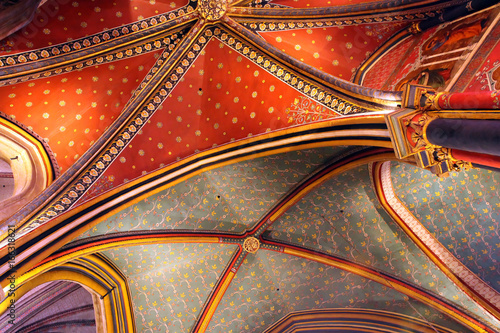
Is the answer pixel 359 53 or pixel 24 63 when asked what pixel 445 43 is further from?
pixel 24 63

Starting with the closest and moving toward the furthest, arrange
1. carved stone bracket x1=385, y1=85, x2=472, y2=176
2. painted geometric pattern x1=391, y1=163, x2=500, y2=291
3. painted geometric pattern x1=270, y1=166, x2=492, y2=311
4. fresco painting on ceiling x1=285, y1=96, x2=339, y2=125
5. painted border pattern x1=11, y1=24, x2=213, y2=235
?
1. carved stone bracket x1=385, y1=85, x2=472, y2=176
2. painted border pattern x1=11, y1=24, x2=213, y2=235
3. fresco painting on ceiling x1=285, y1=96, x2=339, y2=125
4. painted geometric pattern x1=391, y1=163, x2=500, y2=291
5. painted geometric pattern x1=270, y1=166, x2=492, y2=311

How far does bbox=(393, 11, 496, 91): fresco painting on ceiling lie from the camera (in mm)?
4090

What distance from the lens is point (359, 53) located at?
6035mm

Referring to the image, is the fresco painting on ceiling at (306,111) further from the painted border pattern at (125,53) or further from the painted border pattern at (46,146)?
the painted border pattern at (46,146)

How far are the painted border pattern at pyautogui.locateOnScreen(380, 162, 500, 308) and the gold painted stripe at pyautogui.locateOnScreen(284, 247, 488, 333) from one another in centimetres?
79

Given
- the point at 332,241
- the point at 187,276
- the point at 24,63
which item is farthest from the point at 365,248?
the point at 24,63

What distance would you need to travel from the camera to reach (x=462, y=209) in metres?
6.02

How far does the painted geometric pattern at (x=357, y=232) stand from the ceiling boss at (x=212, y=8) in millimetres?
3625

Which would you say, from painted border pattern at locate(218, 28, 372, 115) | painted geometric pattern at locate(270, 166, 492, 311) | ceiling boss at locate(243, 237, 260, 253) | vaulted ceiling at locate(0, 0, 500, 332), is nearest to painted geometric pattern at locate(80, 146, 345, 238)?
vaulted ceiling at locate(0, 0, 500, 332)

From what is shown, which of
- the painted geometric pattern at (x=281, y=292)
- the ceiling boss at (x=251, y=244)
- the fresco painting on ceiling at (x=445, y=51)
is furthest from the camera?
the painted geometric pattern at (x=281, y=292)

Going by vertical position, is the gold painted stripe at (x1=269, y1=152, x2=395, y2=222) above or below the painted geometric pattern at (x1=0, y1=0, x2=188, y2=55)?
below

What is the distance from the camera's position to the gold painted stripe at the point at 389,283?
6.46 metres

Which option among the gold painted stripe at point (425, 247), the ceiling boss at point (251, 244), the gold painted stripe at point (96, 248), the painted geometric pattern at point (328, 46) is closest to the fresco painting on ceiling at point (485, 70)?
the painted geometric pattern at point (328, 46)

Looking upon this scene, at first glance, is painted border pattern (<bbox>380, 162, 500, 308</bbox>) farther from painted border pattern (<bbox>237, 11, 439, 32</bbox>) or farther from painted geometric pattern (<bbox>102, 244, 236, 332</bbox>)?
painted geometric pattern (<bbox>102, 244, 236, 332</bbox>)
